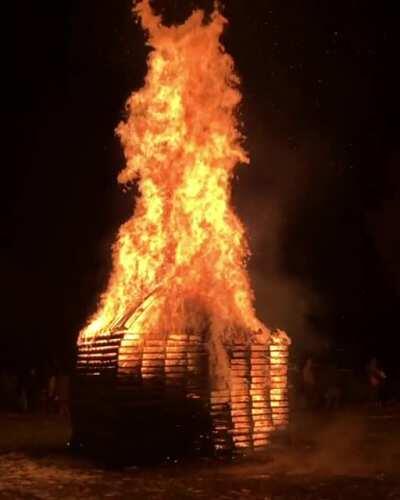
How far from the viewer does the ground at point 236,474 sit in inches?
388

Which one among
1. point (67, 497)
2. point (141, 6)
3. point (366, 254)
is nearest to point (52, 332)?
point (366, 254)

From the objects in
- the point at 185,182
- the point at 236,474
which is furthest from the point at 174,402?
the point at 185,182

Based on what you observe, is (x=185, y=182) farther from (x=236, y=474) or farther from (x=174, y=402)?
(x=236, y=474)

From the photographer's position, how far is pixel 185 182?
14.0 metres

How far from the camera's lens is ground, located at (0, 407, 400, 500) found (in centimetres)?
986

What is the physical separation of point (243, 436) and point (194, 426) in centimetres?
77

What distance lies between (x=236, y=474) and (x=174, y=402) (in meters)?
1.70

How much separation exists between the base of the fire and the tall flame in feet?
2.41

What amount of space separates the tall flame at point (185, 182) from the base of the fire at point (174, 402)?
28.9 inches

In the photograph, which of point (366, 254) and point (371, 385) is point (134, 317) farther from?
point (366, 254)

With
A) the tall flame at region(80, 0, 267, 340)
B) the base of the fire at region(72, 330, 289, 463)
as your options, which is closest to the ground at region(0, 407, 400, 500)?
the base of the fire at region(72, 330, 289, 463)

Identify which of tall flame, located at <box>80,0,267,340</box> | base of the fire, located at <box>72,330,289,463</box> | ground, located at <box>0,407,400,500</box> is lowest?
ground, located at <box>0,407,400,500</box>

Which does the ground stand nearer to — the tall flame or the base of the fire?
the base of the fire

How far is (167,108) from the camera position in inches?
562
